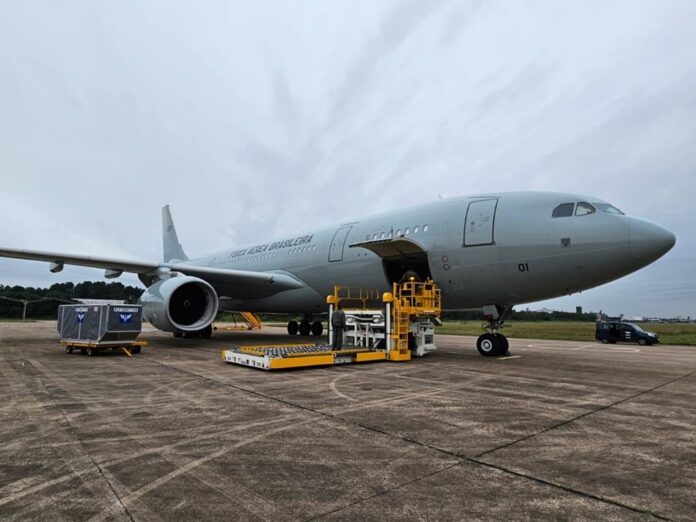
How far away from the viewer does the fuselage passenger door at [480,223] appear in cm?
1070

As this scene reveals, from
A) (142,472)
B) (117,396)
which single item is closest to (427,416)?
(142,472)

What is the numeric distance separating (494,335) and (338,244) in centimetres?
553

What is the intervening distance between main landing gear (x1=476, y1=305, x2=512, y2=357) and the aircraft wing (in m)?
6.58

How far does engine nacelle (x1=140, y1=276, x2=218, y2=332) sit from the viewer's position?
1287 cm

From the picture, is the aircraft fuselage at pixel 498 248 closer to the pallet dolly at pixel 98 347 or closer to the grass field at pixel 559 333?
the grass field at pixel 559 333

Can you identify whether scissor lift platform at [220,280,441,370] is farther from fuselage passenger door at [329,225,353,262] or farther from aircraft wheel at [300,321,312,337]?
aircraft wheel at [300,321,312,337]

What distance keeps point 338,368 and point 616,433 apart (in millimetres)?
5658

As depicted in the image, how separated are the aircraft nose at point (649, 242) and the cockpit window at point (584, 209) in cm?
88

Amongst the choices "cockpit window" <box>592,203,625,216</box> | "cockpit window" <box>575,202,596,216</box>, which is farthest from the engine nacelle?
"cockpit window" <box>592,203,625,216</box>

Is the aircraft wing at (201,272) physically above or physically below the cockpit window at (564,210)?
below

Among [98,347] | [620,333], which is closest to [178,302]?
[98,347]

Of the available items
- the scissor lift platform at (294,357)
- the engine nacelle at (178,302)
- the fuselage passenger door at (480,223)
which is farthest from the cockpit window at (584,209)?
the engine nacelle at (178,302)

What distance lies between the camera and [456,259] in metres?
11.2

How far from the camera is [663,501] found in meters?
2.79
